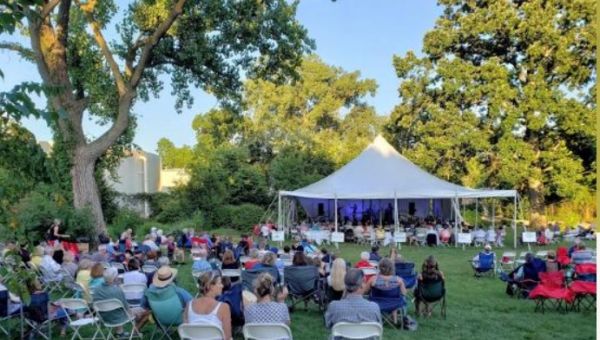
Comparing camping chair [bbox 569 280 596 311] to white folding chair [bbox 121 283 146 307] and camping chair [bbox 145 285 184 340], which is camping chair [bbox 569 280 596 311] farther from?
white folding chair [bbox 121 283 146 307]

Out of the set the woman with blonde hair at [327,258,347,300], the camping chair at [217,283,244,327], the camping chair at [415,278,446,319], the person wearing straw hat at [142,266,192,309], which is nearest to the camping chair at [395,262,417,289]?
the camping chair at [415,278,446,319]

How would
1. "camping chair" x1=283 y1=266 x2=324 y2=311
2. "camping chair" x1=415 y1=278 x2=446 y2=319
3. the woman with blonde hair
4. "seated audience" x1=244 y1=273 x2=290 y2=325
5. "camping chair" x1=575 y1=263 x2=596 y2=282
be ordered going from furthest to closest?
"camping chair" x1=575 y1=263 x2=596 y2=282 < "camping chair" x1=283 y1=266 x2=324 y2=311 < "camping chair" x1=415 y1=278 x2=446 y2=319 < the woman with blonde hair < "seated audience" x1=244 y1=273 x2=290 y2=325

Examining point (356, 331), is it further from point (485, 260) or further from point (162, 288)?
point (485, 260)

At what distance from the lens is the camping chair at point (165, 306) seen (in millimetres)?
6121

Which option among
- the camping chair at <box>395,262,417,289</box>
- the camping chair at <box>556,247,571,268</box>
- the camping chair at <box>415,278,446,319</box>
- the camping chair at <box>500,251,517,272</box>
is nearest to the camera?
the camping chair at <box>415,278,446,319</box>

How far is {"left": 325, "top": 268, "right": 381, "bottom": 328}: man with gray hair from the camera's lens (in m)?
5.41

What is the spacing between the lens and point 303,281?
8.31m

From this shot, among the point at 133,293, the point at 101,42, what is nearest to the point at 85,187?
the point at 101,42

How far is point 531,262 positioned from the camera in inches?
371

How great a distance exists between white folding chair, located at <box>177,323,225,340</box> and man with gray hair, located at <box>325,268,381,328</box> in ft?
3.88

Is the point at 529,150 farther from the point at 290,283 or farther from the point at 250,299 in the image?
the point at 250,299

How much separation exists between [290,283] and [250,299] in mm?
1664

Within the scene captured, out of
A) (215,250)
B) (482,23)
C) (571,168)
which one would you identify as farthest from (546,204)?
(215,250)

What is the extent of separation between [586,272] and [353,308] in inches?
211
